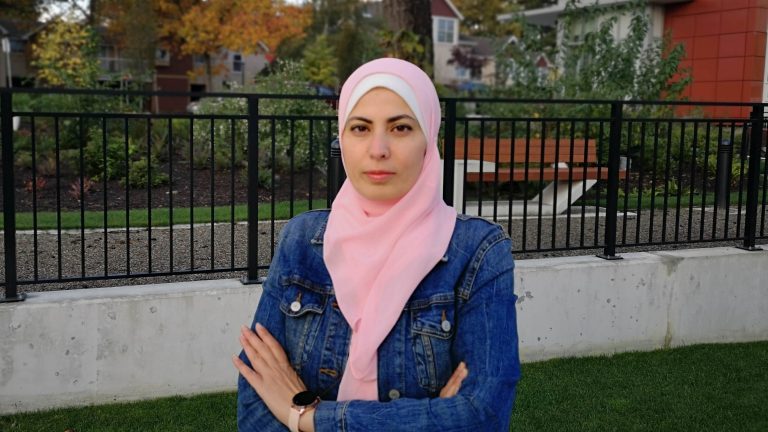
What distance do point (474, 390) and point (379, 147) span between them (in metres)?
0.59

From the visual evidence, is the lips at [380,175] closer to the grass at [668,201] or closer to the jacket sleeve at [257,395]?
the jacket sleeve at [257,395]

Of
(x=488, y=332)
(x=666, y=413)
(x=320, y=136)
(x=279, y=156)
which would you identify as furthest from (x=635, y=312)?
(x=279, y=156)

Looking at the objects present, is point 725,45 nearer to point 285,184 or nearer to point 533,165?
point 533,165

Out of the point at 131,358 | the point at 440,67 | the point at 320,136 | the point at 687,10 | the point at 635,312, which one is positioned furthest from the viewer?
the point at 440,67

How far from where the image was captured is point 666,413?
4.79 meters

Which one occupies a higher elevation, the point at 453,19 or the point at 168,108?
the point at 453,19

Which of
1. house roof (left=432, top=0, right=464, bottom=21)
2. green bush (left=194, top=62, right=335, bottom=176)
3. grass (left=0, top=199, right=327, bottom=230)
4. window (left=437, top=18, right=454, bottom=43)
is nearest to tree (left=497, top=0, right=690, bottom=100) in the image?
green bush (left=194, top=62, right=335, bottom=176)

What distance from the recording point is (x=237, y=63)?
63156 millimetres

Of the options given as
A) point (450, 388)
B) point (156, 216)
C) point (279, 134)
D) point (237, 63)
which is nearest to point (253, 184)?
point (450, 388)

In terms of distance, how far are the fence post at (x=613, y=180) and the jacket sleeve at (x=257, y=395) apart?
174 inches

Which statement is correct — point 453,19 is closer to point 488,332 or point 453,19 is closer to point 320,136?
point 320,136

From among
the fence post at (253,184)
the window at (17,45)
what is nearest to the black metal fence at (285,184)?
the fence post at (253,184)

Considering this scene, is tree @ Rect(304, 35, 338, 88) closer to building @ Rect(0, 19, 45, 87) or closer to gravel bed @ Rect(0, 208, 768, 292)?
building @ Rect(0, 19, 45, 87)

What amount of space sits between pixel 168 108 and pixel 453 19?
32.7 m
